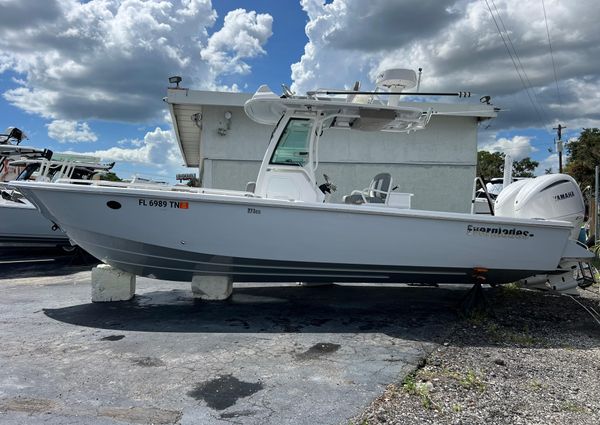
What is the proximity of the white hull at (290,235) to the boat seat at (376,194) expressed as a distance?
0.82m

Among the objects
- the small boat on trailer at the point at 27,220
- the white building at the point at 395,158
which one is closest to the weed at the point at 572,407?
the small boat on trailer at the point at 27,220

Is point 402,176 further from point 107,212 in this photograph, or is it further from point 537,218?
point 107,212

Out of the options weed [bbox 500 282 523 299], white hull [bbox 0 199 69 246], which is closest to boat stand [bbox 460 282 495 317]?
weed [bbox 500 282 523 299]

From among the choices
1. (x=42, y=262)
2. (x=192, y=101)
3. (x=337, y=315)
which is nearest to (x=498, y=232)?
(x=337, y=315)

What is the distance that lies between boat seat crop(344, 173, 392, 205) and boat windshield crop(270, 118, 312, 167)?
Result: 805 mm

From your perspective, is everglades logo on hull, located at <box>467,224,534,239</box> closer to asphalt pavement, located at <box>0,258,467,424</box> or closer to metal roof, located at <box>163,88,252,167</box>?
asphalt pavement, located at <box>0,258,467,424</box>

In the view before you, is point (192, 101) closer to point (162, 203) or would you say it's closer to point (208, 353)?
point (162, 203)

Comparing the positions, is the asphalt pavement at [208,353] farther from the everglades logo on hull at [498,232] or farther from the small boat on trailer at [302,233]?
the everglades logo on hull at [498,232]

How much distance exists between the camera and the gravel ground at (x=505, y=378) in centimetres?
297

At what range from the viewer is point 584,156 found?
120 feet

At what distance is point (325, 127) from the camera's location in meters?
6.50

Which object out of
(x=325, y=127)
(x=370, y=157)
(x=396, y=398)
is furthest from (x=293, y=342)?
(x=370, y=157)

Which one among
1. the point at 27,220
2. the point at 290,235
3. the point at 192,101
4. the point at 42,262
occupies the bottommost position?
Answer: the point at 42,262

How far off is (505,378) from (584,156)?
130ft
